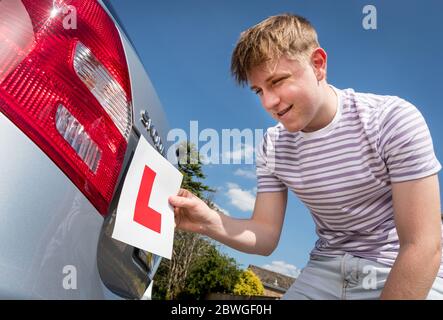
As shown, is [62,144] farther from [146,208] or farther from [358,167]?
[358,167]

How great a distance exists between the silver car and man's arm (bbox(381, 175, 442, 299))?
0.84 metres

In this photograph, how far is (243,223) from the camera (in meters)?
2.00

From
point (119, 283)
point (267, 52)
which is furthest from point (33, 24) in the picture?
point (267, 52)

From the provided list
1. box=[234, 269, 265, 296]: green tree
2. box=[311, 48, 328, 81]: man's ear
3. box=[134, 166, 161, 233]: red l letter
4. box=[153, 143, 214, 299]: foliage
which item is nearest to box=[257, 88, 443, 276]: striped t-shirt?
box=[311, 48, 328, 81]: man's ear

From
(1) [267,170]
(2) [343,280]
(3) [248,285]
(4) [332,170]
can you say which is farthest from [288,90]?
(3) [248,285]

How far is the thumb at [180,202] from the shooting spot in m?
1.58

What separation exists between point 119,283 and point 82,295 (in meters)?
0.25

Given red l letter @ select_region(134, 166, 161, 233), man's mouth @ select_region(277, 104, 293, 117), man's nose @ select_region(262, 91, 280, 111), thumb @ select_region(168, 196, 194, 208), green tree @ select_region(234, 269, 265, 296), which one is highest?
green tree @ select_region(234, 269, 265, 296)

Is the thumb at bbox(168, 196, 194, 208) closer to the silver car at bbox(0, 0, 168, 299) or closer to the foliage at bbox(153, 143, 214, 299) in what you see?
the silver car at bbox(0, 0, 168, 299)

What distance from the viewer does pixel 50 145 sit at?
97 cm

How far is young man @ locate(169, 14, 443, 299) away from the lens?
1613 millimetres

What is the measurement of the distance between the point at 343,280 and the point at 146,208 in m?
0.90

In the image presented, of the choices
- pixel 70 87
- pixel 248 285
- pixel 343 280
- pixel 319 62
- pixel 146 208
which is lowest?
pixel 343 280

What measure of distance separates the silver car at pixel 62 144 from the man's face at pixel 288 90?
0.61m
